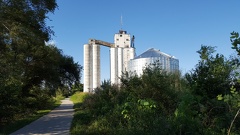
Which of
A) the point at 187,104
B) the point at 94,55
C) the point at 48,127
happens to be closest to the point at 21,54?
the point at 48,127

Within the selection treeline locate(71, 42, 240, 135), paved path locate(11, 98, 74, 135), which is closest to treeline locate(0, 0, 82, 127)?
paved path locate(11, 98, 74, 135)

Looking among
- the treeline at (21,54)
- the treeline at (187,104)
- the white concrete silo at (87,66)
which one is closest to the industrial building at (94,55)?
the white concrete silo at (87,66)

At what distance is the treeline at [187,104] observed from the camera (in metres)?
6.69

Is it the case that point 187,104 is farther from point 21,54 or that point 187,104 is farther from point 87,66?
point 87,66

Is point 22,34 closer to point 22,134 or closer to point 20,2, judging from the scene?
point 20,2

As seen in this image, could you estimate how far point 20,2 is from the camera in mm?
17141

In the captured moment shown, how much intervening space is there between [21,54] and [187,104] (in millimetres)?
16753

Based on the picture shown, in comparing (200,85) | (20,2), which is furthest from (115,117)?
(20,2)

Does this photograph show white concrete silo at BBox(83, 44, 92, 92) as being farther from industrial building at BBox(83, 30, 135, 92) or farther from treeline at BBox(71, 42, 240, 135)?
treeline at BBox(71, 42, 240, 135)

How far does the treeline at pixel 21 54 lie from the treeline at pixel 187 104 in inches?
174

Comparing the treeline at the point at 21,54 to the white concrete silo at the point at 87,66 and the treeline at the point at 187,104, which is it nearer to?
the treeline at the point at 187,104

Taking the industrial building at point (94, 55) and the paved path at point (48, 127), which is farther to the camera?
the industrial building at point (94, 55)

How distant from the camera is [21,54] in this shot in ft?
71.1

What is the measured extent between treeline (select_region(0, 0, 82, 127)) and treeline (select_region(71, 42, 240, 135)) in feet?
14.5
